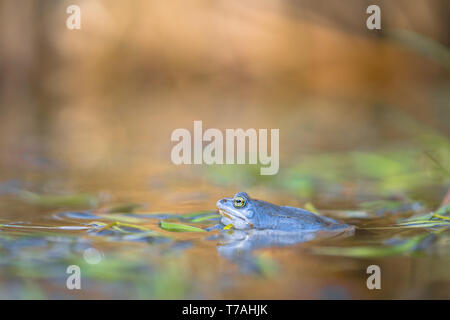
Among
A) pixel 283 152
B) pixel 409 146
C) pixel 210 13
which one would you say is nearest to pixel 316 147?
pixel 283 152

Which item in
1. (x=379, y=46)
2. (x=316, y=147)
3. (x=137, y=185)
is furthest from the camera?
(x=379, y=46)

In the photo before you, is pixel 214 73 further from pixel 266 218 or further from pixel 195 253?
pixel 195 253

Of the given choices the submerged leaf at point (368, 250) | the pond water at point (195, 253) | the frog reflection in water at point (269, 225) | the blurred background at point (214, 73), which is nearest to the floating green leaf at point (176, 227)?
the pond water at point (195, 253)

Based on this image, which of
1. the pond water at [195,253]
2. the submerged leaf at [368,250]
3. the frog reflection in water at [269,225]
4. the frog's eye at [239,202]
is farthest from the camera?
the frog's eye at [239,202]

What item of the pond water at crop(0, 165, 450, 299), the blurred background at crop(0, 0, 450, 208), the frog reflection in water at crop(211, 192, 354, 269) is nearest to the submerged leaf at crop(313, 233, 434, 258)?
the pond water at crop(0, 165, 450, 299)

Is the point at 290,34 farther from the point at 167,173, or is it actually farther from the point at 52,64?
the point at 167,173

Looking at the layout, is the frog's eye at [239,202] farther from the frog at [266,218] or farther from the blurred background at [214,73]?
the blurred background at [214,73]

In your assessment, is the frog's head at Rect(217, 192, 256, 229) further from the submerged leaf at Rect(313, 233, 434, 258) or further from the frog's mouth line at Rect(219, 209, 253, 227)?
the submerged leaf at Rect(313, 233, 434, 258)
